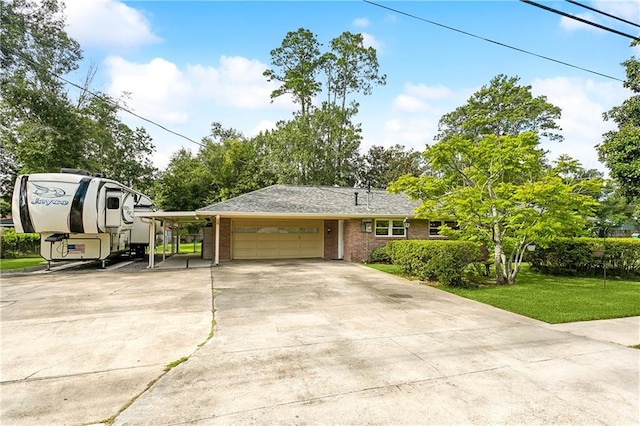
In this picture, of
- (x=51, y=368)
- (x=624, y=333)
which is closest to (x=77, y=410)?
(x=51, y=368)

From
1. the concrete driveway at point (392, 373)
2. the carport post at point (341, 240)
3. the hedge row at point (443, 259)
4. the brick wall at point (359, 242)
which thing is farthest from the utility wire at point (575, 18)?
the carport post at point (341, 240)

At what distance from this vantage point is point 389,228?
639 inches

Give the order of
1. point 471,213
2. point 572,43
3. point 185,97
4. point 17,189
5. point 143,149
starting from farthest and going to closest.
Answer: point 143,149, point 185,97, point 17,189, point 471,213, point 572,43

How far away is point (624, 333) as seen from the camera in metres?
5.48

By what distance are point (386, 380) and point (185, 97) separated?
46.4ft

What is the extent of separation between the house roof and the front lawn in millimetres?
6813

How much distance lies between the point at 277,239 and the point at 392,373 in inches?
543

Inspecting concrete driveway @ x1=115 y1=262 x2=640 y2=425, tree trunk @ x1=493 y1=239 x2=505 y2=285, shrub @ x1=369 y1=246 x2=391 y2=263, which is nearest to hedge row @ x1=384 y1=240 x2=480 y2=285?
tree trunk @ x1=493 y1=239 x2=505 y2=285

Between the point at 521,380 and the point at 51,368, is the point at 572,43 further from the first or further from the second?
the point at 51,368

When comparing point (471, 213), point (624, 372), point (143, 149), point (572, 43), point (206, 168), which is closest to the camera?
point (624, 372)

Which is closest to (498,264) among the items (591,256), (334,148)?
(591,256)

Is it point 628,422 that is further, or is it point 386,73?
point 386,73

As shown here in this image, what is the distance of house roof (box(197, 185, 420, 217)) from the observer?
14492mm

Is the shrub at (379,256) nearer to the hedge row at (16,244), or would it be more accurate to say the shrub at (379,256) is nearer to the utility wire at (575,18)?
the utility wire at (575,18)
